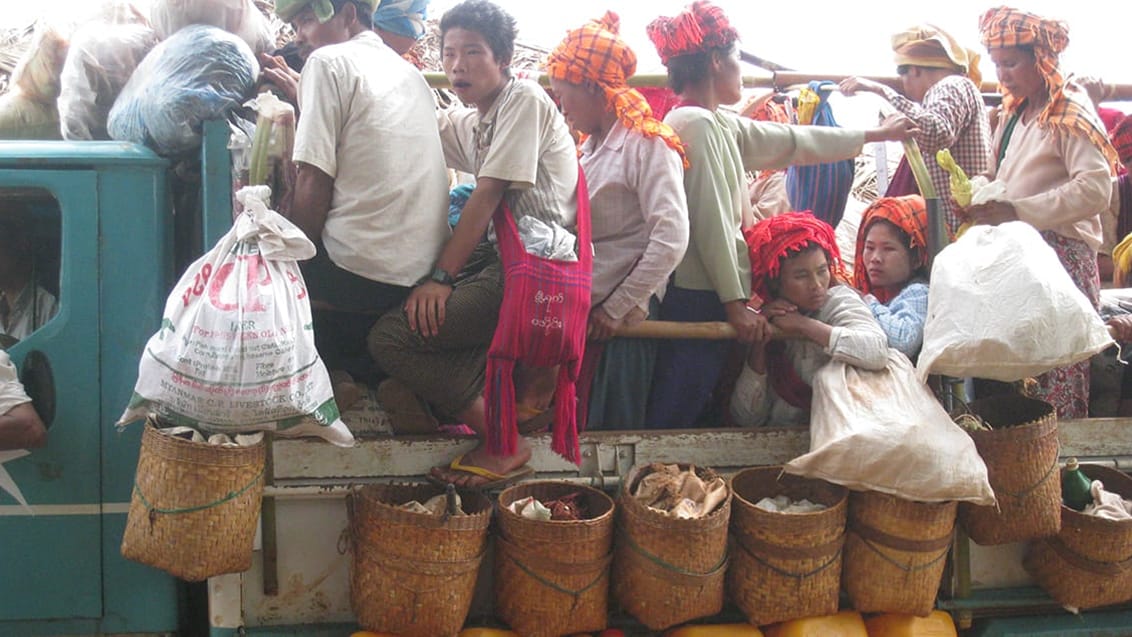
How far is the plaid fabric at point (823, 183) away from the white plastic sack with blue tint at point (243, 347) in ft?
7.90

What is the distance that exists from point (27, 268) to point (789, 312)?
7.35ft

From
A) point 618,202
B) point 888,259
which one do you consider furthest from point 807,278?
point 618,202

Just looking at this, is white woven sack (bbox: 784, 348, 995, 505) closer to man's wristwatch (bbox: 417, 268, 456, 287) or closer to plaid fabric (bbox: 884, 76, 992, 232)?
man's wristwatch (bbox: 417, 268, 456, 287)

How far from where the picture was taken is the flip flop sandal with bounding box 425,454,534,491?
2549mm

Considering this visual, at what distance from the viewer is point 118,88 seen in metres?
3.21

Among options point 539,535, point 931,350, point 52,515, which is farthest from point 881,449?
point 52,515

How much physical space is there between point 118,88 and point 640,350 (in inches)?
74.0

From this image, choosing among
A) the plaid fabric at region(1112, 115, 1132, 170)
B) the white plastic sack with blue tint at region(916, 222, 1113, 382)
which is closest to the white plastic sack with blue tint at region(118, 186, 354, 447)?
the white plastic sack with blue tint at region(916, 222, 1113, 382)

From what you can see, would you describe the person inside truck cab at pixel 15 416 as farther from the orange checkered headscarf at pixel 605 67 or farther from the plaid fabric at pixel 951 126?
the plaid fabric at pixel 951 126

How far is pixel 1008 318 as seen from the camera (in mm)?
2600

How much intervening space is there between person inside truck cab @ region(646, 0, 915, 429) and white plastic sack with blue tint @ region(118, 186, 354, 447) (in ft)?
3.57

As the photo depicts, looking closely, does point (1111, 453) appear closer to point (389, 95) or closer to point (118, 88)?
point (389, 95)

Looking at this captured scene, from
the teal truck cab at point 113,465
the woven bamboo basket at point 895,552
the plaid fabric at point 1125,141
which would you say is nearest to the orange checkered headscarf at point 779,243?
the woven bamboo basket at point 895,552

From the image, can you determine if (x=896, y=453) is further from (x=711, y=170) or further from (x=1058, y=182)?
(x=1058, y=182)
